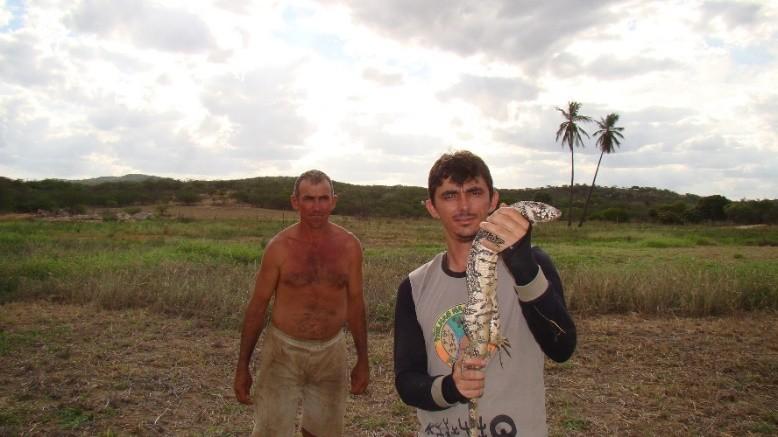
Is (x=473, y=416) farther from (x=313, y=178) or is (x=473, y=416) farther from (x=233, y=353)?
(x=233, y=353)

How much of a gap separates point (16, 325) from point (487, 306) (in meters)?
7.77

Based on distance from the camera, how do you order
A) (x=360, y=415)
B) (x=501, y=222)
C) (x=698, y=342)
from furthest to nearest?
(x=698, y=342), (x=360, y=415), (x=501, y=222)

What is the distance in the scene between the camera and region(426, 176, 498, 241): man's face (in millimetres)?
1969

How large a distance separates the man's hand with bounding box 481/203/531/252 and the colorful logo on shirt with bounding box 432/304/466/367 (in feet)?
1.18

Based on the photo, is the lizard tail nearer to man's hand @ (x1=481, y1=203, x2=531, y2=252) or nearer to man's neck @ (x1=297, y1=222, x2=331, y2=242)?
man's hand @ (x1=481, y1=203, x2=531, y2=252)

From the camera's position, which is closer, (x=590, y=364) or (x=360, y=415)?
(x=360, y=415)

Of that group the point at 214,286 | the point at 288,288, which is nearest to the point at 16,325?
the point at 214,286

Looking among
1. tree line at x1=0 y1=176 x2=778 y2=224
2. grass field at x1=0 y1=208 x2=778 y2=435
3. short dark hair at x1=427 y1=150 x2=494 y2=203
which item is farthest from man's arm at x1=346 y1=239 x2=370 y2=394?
tree line at x1=0 y1=176 x2=778 y2=224

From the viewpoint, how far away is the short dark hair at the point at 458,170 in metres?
1.98

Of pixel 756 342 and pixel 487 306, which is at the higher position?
pixel 487 306

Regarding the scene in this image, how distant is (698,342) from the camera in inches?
281

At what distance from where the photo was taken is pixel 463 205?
6.46 feet

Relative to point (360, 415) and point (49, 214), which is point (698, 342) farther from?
point (49, 214)

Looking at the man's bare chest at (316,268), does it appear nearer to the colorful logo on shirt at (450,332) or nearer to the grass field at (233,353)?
the grass field at (233,353)
